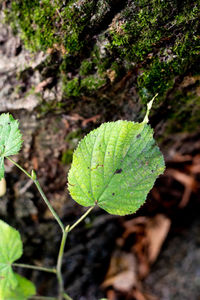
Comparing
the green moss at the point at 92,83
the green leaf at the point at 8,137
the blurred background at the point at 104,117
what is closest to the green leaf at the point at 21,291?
the blurred background at the point at 104,117

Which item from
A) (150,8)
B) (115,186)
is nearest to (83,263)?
(115,186)

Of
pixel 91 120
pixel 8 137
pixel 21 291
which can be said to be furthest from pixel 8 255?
pixel 91 120

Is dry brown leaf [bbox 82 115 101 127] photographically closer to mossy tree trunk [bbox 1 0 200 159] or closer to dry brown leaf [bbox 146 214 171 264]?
mossy tree trunk [bbox 1 0 200 159]

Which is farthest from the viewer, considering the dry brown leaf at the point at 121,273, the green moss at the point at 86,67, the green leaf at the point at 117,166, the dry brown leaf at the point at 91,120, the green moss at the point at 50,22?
the dry brown leaf at the point at 121,273

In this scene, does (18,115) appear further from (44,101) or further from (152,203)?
(152,203)

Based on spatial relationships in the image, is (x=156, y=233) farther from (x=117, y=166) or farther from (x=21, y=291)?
(x=117, y=166)

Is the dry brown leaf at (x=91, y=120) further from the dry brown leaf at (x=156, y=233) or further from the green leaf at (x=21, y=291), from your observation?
the dry brown leaf at (x=156, y=233)
